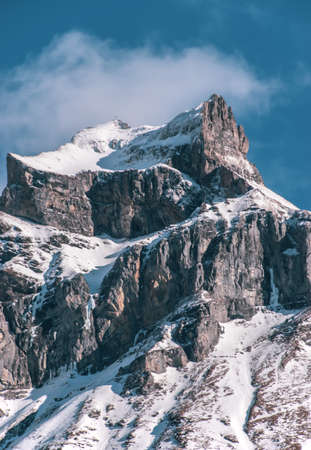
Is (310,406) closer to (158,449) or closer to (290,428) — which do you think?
(290,428)

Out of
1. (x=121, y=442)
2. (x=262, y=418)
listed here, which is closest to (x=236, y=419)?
(x=262, y=418)

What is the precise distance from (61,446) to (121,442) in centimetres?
1086

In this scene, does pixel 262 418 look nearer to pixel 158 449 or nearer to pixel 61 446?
pixel 158 449

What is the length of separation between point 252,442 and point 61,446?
3474cm

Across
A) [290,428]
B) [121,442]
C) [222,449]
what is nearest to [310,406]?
[290,428]

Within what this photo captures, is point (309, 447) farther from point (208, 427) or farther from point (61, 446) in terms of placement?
point (61, 446)

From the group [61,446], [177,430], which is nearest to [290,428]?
[177,430]

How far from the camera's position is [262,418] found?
652 feet

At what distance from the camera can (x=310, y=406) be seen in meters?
200

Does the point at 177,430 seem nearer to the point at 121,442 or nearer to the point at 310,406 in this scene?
the point at 121,442

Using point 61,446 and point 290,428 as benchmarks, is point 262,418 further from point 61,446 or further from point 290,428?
point 61,446

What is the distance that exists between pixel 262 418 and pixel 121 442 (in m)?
25.8

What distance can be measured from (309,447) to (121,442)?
3437 centimetres

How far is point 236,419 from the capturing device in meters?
199
